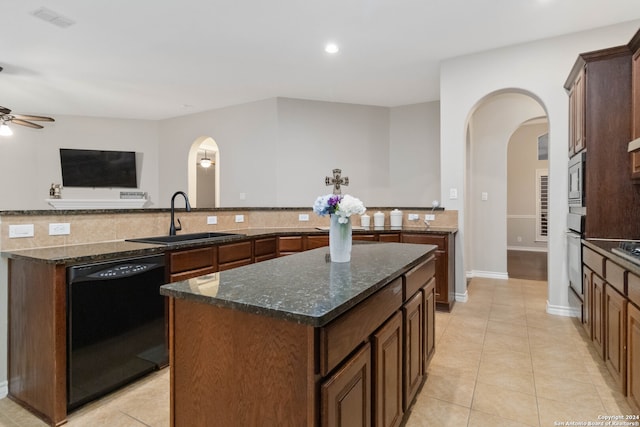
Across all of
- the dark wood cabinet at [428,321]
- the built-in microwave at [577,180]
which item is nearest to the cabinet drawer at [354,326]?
the dark wood cabinet at [428,321]

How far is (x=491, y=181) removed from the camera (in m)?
5.15

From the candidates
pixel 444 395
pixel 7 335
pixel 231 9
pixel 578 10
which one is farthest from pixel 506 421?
pixel 231 9

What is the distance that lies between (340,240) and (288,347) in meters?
0.79

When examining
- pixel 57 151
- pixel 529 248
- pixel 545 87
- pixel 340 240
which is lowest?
pixel 529 248

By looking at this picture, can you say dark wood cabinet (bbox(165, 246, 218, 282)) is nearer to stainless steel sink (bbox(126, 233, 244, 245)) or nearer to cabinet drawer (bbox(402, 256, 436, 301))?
stainless steel sink (bbox(126, 233, 244, 245))

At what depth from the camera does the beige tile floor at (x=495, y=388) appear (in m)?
1.86

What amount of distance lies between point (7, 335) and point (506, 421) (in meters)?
2.92

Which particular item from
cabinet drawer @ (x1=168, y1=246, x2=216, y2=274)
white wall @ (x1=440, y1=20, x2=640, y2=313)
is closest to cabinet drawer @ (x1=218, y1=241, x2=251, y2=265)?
cabinet drawer @ (x1=168, y1=246, x2=216, y2=274)

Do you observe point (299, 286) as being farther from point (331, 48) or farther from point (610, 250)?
point (331, 48)

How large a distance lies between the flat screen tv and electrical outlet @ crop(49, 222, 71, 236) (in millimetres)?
4670

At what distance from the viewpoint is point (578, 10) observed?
2.91 metres

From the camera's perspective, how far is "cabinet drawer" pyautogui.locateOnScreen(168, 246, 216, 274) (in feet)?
8.16

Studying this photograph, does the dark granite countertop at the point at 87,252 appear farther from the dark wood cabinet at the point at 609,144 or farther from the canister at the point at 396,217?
the dark wood cabinet at the point at 609,144

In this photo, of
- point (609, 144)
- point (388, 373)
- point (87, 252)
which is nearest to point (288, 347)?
point (388, 373)
